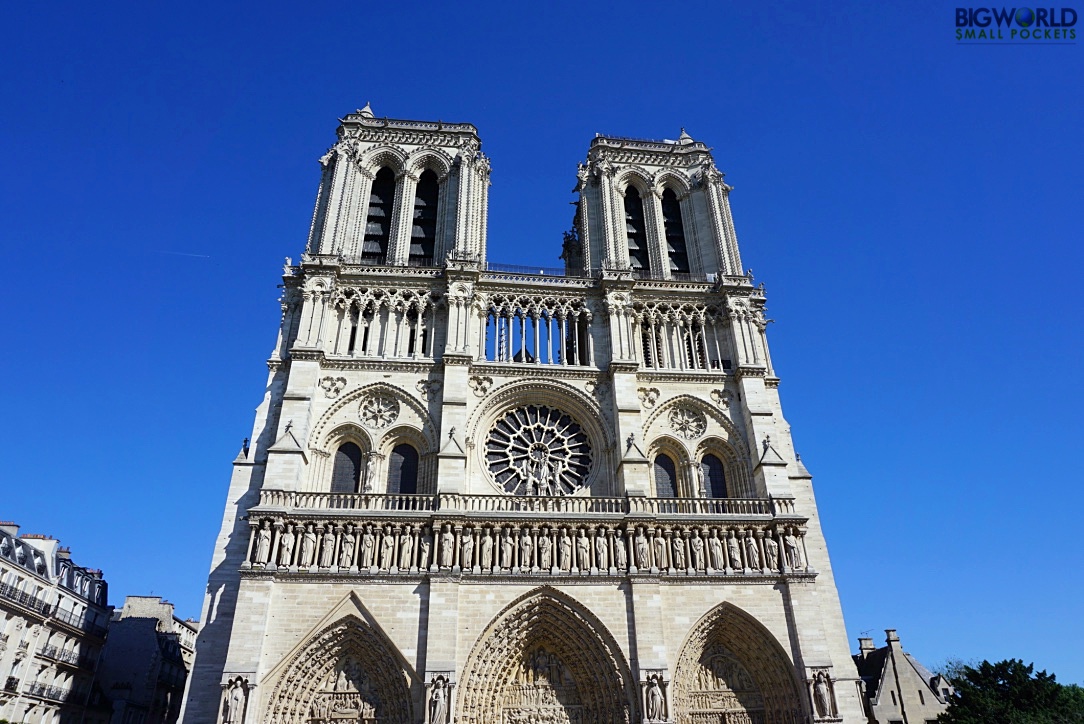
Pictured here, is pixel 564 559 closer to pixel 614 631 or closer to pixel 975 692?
pixel 614 631

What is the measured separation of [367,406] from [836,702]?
13772mm

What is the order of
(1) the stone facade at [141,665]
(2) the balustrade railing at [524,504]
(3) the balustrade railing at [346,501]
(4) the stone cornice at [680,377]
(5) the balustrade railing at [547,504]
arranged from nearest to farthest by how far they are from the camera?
(3) the balustrade railing at [346,501] < (2) the balustrade railing at [524,504] < (5) the balustrade railing at [547,504] < (4) the stone cornice at [680,377] < (1) the stone facade at [141,665]

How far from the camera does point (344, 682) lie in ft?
50.6

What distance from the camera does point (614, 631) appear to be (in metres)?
15.8

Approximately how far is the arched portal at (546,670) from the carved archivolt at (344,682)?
157 cm

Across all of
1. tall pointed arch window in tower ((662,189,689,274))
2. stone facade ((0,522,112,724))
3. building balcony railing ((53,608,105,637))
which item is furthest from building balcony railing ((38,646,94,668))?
tall pointed arch window in tower ((662,189,689,274))

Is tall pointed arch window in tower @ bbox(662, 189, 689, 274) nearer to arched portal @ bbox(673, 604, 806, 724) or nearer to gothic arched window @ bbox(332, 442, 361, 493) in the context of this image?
arched portal @ bbox(673, 604, 806, 724)

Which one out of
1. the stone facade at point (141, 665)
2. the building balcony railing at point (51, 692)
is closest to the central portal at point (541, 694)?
the building balcony railing at point (51, 692)

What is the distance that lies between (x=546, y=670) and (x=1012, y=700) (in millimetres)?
12415

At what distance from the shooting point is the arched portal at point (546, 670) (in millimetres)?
15297

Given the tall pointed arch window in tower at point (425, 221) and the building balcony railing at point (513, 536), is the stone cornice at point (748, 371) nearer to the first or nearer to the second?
the building balcony railing at point (513, 536)

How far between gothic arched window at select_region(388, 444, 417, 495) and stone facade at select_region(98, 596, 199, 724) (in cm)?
1333

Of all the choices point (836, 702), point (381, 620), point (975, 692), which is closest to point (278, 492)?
point (381, 620)

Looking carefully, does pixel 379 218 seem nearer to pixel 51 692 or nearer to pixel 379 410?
pixel 379 410
